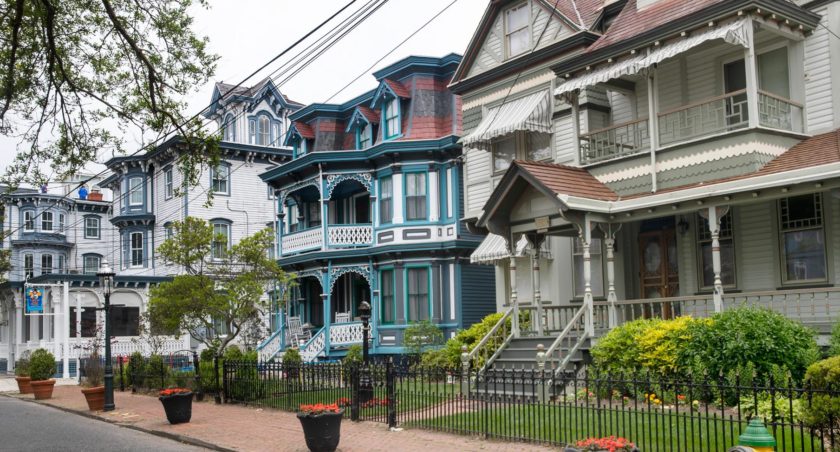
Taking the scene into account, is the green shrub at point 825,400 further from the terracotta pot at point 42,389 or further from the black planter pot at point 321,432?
the terracotta pot at point 42,389

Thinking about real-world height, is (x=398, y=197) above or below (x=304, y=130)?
below

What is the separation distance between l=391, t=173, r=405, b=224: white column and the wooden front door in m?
12.1

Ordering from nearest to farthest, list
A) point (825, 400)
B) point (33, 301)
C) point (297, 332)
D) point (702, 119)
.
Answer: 1. point (825, 400)
2. point (702, 119)
3. point (297, 332)
4. point (33, 301)

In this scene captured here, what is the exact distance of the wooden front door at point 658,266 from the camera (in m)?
20.7

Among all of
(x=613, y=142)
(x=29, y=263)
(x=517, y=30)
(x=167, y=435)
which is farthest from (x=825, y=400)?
(x=29, y=263)

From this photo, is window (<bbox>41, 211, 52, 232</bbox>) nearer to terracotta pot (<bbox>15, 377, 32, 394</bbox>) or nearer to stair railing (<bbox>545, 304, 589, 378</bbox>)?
terracotta pot (<bbox>15, 377, 32, 394</bbox>)

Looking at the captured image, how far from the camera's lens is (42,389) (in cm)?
2836

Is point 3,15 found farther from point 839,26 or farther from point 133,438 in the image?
point 839,26

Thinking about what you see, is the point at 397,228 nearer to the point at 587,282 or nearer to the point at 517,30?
the point at 517,30

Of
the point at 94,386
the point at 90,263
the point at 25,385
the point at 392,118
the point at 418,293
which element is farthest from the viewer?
the point at 90,263

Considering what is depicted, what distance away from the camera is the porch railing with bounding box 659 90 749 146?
18266 mm

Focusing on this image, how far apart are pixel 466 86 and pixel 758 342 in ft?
45.8

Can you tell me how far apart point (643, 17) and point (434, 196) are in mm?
12597

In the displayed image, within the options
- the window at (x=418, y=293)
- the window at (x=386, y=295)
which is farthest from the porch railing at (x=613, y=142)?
the window at (x=386, y=295)
